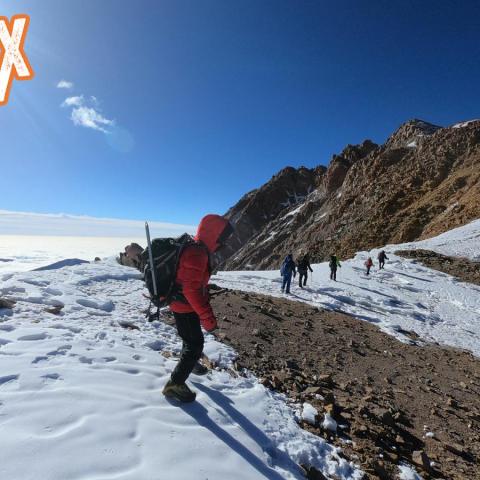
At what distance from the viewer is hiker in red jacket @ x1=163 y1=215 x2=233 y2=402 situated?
13.3 ft

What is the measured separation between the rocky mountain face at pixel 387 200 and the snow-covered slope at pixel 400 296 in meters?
22.1

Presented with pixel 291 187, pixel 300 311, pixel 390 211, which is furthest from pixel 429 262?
pixel 291 187

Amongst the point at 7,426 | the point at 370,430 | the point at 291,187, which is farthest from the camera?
the point at 291,187

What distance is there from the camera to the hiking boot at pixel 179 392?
4188 mm

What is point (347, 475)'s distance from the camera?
148 inches

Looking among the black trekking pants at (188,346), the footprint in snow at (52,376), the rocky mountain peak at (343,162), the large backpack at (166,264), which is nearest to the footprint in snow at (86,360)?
the footprint in snow at (52,376)

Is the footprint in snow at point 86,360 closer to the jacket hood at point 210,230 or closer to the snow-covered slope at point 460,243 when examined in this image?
the jacket hood at point 210,230

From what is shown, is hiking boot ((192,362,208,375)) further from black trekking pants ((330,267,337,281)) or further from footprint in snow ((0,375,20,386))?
black trekking pants ((330,267,337,281))

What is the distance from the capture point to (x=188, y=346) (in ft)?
14.2

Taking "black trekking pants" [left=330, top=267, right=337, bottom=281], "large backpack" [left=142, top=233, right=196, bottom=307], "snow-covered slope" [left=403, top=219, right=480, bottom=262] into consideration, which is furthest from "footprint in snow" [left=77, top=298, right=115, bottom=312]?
"snow-covered slope" [left=403, top=219, right=480, bottom=262]

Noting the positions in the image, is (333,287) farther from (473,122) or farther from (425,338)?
(473,122)

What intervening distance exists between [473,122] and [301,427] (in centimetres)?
9226

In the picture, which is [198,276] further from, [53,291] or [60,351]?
[53,291]

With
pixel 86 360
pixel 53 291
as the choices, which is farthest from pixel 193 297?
pixel 53 291
